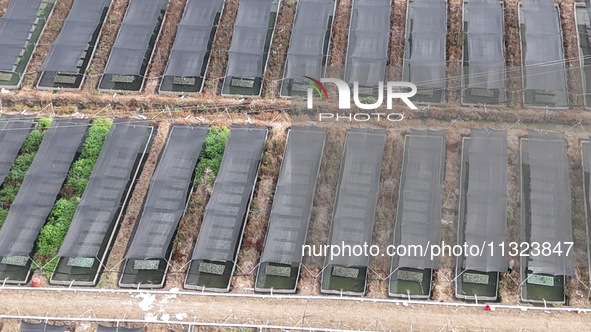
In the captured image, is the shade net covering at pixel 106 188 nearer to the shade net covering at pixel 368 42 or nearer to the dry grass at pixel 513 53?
the shade net covering at pixel 368 42

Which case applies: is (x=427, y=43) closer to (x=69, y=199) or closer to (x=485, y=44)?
(x=485, y=44)

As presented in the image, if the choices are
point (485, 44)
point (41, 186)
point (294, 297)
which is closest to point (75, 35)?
point (41, 186)

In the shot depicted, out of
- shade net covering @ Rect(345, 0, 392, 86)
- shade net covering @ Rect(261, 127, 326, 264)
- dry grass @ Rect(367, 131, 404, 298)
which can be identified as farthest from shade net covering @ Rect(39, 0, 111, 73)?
dry grass @ Rect(367, 131, 404, 298)

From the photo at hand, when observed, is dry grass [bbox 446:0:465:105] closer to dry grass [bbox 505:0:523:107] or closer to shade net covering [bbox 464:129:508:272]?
dry grass [bbox 505:0:523:107]

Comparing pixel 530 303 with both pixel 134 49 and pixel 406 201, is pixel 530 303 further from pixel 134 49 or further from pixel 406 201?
pixel 134 49

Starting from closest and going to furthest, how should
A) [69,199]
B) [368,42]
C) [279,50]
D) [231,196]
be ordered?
[231,196], [69,199], [368,42], [279,50]

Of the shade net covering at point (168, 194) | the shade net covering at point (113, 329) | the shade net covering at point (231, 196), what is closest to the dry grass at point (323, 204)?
the shade net covering at point (231, 196)

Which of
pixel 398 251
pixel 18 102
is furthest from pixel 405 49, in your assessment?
pixel 18 102
